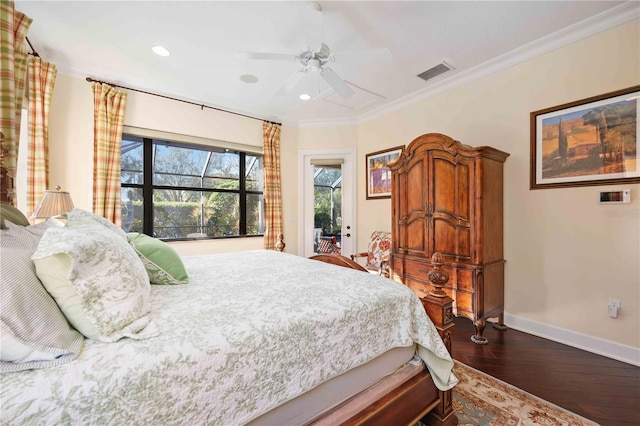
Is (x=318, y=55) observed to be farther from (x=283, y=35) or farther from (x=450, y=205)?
Result: (x=450, y=205)

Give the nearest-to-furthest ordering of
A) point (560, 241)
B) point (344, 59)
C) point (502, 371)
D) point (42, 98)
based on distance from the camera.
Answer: point (502, 371) < point (344, 59) < point (560, 241) < point (42, 98)

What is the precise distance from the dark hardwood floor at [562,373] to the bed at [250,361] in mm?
884

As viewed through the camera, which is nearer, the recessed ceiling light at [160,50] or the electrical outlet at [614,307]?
the electrical outlet at [614,307]

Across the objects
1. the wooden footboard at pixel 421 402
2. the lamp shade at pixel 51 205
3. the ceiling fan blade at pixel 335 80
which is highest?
the ceiling fan blade at pixel 335 80

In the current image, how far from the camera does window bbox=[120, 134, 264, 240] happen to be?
3.48 m

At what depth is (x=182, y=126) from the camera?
366cm

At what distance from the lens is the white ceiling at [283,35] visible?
6.91ft

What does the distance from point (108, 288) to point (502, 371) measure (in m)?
2.54

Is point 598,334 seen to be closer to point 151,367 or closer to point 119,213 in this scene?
point 151,367

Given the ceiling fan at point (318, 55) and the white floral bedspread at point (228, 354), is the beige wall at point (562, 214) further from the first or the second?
the white floral bedspread at point (228, 354)

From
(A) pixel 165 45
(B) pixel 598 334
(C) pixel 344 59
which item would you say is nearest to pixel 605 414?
(B) pixel 598 334

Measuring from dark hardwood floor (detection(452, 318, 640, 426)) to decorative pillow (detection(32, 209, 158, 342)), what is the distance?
2.34 meters

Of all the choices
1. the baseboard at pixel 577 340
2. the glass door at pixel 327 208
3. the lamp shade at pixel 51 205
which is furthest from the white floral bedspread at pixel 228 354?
the glass door at pixel 327 208

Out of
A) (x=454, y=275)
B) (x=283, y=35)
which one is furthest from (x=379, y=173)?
(x=283, y=35)
